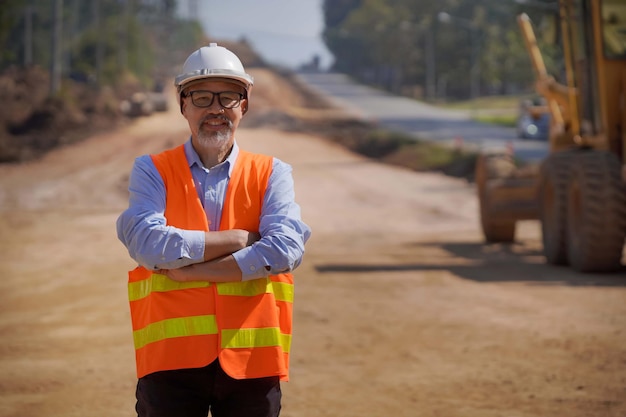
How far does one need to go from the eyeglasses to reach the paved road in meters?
25.1

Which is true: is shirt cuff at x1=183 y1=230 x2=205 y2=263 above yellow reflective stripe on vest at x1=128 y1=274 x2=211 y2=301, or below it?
above

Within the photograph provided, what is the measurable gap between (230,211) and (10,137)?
36.7 m

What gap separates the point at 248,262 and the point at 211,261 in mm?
144

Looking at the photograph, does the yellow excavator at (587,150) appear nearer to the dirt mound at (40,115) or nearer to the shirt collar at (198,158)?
the shirt collar at (198,158)

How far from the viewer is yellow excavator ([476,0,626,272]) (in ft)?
43.6

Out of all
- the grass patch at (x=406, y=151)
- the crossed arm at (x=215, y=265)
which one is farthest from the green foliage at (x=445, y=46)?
the crossed arm at (x=215, y=265)

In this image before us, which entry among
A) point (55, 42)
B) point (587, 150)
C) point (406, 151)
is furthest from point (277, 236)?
point (55, 42)

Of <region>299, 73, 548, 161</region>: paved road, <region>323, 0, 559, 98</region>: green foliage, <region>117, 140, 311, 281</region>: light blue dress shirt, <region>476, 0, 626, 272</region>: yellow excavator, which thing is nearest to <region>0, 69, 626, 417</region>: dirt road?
<region>476, 0, 626, 272</region>: yellow excavator

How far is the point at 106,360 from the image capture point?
951cm

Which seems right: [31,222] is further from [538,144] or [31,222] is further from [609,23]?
[538,144]

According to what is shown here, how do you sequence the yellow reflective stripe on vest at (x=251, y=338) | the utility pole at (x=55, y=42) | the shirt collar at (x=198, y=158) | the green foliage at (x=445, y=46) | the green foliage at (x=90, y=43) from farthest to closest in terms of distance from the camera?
the green foliage at (x=445, y=46) → the green foliage at (x=90, y=43) → the utility pole at (x=55, y=42) → the shirt collar at (x=198, y=158) → the yellow reflective stripe on vest at (x=251, y=338)

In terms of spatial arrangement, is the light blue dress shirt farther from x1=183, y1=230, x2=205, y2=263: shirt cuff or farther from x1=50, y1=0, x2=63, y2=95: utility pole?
x1=50, y1=0, x2=63, y2=95: utility pole

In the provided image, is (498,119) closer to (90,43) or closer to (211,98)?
(90,43)

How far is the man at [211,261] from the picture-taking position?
4.49 meters
